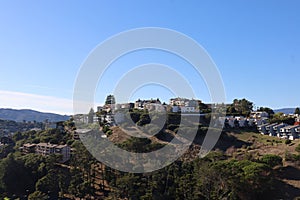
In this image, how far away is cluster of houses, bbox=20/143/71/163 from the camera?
763 inches

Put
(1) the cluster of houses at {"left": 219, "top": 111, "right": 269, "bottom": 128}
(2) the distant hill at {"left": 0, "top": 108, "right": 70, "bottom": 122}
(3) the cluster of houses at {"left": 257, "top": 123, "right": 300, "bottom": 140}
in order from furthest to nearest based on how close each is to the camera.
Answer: (2) the distant hill at {"left": 0, "top": 108, "right": 70, "bottom": 122}, (1) the cluster of houses at {"left": 219, "top": 111, "right": 269, "bottom": 128}, (3) the cluster of houses at {"left": 257, "top": 123, "right": 300, "bottom": 140}

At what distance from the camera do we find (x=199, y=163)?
14.5 metres

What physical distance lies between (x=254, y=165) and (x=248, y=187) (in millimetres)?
1406

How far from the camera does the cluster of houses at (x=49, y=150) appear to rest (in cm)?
1939

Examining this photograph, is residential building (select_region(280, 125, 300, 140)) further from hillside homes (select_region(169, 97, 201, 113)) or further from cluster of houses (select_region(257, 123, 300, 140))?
hillside homes (select_region(169, 97, 201, 113))

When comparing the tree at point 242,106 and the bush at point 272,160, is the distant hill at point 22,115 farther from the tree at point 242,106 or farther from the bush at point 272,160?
the bush at point 272,160

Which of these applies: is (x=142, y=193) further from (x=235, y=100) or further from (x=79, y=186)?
(x=235, y=100)

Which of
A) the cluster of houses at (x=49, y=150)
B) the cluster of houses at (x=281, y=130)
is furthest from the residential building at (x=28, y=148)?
the cluster of houses at (x=281, y=130)

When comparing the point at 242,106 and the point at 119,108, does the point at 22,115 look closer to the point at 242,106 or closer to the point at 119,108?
the point at 119,108

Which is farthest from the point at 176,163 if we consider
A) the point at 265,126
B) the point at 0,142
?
the point at 0,142

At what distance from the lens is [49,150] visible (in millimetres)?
20422

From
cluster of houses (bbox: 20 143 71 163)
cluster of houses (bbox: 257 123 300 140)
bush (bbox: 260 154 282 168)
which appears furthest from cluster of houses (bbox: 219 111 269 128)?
cluster of houses (bbox: 20 143 71 163)

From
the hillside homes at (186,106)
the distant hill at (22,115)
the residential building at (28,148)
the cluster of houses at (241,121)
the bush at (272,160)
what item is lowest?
the residential building at (28,148)

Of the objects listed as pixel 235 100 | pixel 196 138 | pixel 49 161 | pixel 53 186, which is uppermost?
pixel 235 100
